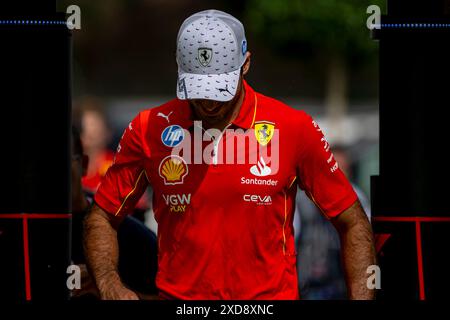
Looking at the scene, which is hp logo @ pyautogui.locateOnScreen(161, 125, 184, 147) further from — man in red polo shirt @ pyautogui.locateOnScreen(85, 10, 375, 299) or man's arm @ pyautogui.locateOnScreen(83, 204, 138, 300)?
man's arm @ pyautogui.locateOnScreen(83, 204, 138, 300)

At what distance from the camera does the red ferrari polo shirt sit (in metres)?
3.99

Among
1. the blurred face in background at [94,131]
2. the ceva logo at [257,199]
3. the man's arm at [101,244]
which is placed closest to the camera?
the ceva logo at [257,199]

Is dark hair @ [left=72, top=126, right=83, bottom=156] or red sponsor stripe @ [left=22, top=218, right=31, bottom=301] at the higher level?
dark hair @ [left=72, top=126, right=83, bottom=156]

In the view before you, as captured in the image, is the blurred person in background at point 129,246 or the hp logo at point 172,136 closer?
the hp logo at point 172,136

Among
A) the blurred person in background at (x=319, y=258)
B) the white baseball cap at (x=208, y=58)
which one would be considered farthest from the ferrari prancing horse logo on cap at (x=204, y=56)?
the blurred person in background at (x=319, y=258)

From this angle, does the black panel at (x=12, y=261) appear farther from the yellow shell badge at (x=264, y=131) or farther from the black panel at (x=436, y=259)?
the black panel at (x=436, y=259)

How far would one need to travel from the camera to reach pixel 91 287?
4617 mm

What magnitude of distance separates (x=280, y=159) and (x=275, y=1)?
5789 mm

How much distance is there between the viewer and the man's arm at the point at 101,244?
13.8 ft

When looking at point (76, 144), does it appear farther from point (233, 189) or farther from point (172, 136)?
point (233, 189)

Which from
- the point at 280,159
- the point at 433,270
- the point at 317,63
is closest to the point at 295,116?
the point at 280,159

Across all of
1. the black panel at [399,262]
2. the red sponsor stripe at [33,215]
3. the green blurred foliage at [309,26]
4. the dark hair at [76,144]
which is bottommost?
the black panel at [399,262]

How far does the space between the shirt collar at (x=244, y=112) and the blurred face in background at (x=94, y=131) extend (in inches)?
115

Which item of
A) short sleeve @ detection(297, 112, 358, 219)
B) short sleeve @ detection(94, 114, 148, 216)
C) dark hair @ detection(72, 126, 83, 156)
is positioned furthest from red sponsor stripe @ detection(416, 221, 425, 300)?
dark hair @ detection(72, 126, 83, 156)
